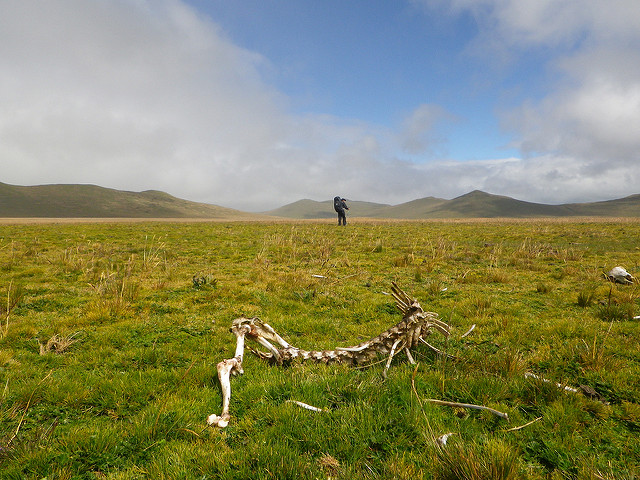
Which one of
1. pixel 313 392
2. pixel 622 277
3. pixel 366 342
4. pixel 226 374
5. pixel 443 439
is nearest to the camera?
pixel 443 439

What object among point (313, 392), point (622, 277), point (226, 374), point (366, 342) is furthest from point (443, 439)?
point (622, 277)

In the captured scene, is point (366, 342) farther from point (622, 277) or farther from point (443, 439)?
point (622, 277)

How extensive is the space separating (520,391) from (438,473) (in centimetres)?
218

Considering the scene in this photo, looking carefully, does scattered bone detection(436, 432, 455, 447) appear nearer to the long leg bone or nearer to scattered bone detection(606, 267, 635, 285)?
the long leg bone

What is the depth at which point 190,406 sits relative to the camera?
405cm

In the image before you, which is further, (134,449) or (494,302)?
(494,302)

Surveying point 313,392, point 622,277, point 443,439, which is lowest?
point 313,392

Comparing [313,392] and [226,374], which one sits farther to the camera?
[313,392]

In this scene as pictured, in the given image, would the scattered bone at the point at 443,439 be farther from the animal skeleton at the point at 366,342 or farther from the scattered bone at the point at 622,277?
the scattered bone at the point at 622,277

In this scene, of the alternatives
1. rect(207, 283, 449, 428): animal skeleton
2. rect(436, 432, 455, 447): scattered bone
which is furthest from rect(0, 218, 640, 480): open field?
rect(207, 283, 449, 428): animal skeleton

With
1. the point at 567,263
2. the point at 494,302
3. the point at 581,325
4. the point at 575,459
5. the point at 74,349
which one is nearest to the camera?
the point at 575,459

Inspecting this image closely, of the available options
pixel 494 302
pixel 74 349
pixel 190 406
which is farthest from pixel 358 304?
pixel 74 349

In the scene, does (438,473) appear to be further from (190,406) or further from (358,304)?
(358,304)

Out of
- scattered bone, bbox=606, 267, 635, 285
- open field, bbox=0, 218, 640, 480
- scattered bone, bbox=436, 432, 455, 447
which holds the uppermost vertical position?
scattered bone, bbox=606, 267, 635, 285
